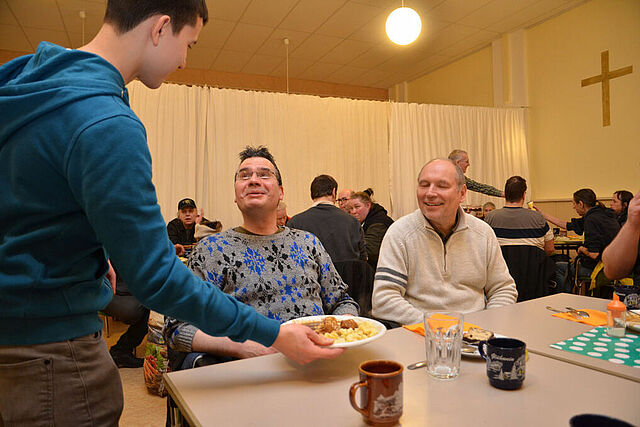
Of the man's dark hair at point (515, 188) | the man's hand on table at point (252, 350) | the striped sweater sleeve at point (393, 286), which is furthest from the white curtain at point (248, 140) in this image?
the man's hand on table at point (252, 350)

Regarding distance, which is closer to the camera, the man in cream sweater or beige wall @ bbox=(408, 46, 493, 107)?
the man in cream sweater

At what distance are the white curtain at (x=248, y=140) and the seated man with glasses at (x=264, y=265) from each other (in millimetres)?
3588

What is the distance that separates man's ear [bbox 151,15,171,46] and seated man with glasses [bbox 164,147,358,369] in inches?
33.7

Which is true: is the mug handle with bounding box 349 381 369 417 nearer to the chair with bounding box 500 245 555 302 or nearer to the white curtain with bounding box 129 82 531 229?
the chair with bounding box 500 245 555 302

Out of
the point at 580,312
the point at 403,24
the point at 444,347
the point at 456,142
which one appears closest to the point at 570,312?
the point at 580,312

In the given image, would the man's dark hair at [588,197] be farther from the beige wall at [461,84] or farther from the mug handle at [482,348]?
the mug handle at [482,348]

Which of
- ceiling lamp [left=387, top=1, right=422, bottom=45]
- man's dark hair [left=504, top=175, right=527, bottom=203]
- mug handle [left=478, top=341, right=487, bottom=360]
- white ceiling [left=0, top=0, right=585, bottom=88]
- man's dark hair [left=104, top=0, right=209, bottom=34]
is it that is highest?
white ceiling [left=0, top=0, right=585, bottom=88]

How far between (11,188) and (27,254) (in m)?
0.12

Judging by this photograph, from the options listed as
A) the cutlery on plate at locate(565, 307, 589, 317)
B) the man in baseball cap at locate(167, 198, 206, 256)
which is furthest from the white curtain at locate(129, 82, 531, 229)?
the cutlery on plate at locate(565, 307, 589, 317)

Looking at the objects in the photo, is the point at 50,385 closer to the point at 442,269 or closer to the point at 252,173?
the point at 252,173

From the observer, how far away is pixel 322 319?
4.15 ft

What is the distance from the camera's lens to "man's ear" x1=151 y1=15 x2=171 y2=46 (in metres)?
0.83

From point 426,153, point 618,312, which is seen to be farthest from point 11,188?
point 426,153

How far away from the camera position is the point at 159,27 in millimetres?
839
